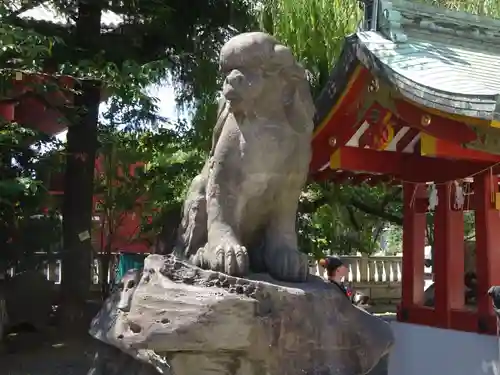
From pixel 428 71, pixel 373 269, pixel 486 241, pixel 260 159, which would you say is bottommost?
pixel 373 269

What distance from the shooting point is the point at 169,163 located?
9.47m

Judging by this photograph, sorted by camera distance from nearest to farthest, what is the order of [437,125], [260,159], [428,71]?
[260,159] → [437,125] → [428,71]

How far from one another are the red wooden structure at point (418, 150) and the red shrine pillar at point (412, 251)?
0.03 ft

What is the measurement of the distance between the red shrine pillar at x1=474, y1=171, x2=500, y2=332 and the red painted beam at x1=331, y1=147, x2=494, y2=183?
0.17 m

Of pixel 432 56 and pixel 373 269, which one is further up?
pixel 432 56

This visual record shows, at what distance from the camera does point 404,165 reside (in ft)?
20.0

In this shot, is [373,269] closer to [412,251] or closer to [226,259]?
[412,251]

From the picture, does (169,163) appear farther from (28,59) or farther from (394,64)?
(394,64)

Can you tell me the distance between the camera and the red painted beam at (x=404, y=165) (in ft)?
17.8

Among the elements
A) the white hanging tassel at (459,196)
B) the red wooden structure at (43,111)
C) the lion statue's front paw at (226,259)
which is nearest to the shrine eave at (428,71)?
the white hanging tassel at (459,196)

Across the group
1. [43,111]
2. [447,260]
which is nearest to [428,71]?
[447,260]

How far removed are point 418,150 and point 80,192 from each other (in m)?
4.89

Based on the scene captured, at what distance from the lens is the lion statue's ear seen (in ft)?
11.6

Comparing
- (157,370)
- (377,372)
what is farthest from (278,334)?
(377,372)
